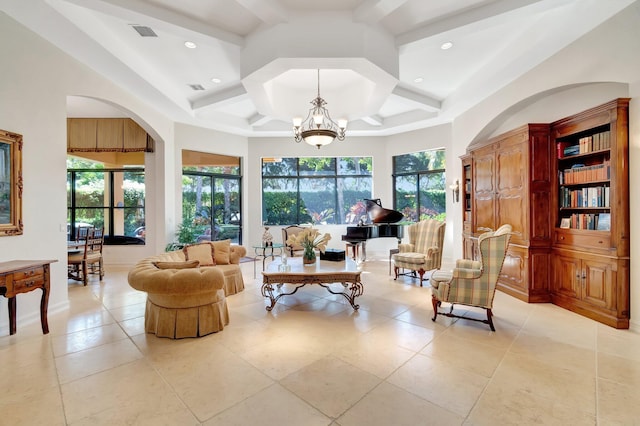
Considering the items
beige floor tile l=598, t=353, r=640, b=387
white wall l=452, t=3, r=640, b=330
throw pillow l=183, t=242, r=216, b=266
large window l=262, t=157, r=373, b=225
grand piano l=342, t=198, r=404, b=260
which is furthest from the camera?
large window l=262, t=157, r=373, b=225

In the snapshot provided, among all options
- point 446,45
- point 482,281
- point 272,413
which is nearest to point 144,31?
point 446,45

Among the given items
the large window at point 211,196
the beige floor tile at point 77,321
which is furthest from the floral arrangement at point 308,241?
the large window at point 211,196

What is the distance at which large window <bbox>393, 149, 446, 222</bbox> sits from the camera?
24.8 ft

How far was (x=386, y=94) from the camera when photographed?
4973 millimetres

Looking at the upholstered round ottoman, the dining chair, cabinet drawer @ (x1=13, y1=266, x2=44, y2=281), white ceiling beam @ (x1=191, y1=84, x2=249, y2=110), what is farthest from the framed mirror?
white ceiling beam @ (x1=191, y1=84, x2=249, y2=110)

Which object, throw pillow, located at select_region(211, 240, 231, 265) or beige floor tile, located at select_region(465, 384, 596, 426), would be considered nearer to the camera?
beige floor tile, located at select_region(465, 384, 596, 426)

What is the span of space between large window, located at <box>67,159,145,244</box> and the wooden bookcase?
8578 millimetres

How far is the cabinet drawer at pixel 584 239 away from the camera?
11.3ft

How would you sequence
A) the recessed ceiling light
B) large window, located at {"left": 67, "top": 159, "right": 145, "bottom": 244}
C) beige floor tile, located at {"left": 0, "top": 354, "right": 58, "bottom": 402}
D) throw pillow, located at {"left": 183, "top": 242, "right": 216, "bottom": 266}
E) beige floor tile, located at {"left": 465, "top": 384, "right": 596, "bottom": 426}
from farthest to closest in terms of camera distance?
large window, located at {"left": 67, "top": 159, "right": 145, "bottom": 244} → throw pillow, located at {"left": 183, "top": 242, "right": 216, "bottom": 266} → the recessed ceiling light → beige floor tile, located at {"left": 0, "top": 354, "right": 58, "bottom": 402} → beige floor tile, located at {"left": 465, "top": 384, "right": 596, "bottom": 426}

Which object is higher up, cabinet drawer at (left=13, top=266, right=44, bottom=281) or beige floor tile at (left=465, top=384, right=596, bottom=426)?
cabinet drawer at (left=13, top=266, right=44, bottom=281)

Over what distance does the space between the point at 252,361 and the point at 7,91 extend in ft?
13.9

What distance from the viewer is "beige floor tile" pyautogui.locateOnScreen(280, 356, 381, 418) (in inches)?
82.1

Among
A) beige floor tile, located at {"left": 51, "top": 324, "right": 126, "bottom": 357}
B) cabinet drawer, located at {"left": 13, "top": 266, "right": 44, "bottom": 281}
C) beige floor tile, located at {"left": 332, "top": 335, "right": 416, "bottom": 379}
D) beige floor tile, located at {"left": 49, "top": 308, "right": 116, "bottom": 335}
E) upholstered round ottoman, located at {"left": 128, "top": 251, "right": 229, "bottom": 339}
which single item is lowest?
beige floor tile, located at {"left": 332, "top": 335, "right": 416, "bottom": 379}

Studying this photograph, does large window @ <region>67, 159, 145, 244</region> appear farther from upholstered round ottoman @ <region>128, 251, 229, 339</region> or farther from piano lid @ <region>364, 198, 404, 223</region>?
piano lid @ <region>364, 198, 404, 223</region>
